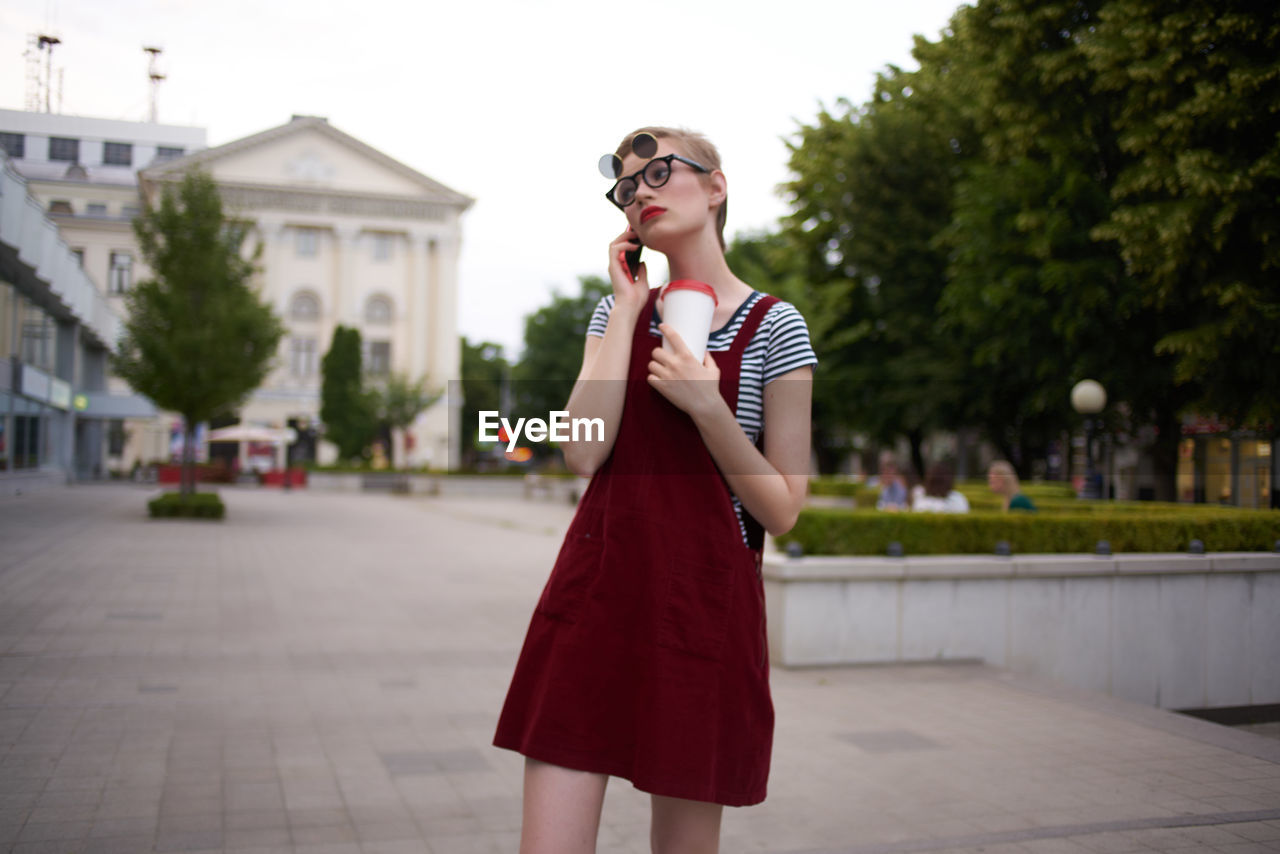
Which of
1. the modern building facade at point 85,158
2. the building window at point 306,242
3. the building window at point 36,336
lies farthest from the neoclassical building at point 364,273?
the modern building facade at point 85,158

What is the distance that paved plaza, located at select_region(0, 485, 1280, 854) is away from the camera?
14.8 feet

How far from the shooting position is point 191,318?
952 inches

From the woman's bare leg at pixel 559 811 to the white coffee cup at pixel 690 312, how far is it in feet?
2.91

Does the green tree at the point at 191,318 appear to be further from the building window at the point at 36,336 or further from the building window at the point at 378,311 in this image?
the building window at the point at 378,311

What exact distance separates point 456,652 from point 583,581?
23.5 ft

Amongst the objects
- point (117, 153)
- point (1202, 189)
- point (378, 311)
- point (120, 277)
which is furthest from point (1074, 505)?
point (378, 311)

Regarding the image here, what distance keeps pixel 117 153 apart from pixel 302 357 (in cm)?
5800

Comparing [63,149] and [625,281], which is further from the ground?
[63,149]

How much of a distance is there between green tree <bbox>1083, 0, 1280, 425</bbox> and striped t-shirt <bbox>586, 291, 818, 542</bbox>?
9652mm

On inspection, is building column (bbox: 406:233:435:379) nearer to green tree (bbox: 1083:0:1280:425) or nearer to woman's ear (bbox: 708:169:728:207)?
green tree (bbox: 1083:0:1280:425)

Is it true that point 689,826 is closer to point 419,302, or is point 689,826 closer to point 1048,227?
point 1048,227

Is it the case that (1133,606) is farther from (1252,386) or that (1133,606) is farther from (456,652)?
(1252,386)

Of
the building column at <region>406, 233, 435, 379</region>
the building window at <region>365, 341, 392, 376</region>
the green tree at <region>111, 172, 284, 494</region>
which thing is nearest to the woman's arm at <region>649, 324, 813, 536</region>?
the green tree at <region>111, 172, 284, 494</region>

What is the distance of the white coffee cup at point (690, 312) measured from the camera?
86.4 inches
